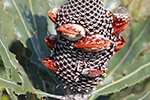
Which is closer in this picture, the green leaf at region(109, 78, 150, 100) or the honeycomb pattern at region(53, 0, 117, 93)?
the honeycomb pattern at region(53, 0, 117, 93)

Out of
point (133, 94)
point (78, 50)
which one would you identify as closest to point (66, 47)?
point (78, 50)

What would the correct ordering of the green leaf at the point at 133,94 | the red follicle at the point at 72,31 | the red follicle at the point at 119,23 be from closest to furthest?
1. the red follicle at the point at 72,31
2. the red follicle at the point at 119,23
3. the green leaf at the point at 133,94

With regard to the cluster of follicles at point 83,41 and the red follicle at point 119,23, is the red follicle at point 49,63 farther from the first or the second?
the red follicle at point 119,23

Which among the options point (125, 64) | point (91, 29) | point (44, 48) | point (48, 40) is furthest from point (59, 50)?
point (125, 64)

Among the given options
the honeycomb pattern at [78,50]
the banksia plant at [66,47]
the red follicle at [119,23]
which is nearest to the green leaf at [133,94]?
the banksia plant at [66,47]

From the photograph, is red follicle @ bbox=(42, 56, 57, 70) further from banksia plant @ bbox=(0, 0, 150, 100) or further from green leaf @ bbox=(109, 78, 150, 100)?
green leaf @ bbox=(109, 78, 150, 100)

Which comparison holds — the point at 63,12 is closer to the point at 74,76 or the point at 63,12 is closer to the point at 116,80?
the point at 74,76

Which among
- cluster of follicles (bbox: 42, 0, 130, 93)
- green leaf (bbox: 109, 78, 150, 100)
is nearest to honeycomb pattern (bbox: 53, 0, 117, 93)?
cluster of follicles (bbox: 42, 0, 130, 93)
